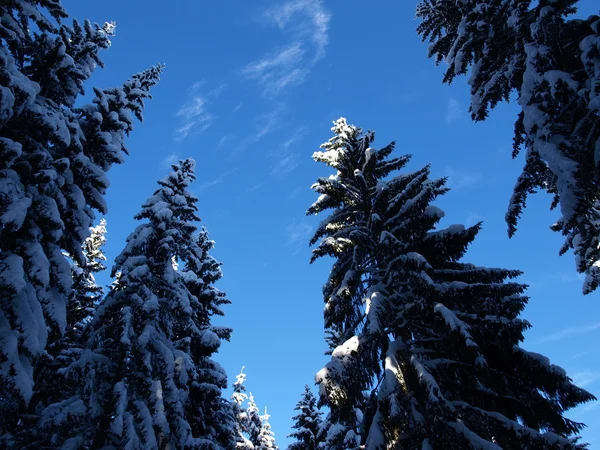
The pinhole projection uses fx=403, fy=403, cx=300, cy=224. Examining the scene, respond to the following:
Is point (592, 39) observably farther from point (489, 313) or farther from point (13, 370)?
point (13, 370)

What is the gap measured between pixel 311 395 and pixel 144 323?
1515 centimetres

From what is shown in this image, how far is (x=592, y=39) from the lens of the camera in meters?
8.38

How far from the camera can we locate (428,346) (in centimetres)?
1084

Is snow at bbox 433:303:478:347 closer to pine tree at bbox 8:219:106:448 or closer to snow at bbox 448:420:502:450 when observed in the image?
snow at bbox 448:420:502:450

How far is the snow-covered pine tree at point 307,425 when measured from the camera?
23594 mm

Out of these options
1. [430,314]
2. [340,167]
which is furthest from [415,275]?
[340,167]

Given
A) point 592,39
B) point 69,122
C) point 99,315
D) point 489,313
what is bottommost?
point 489,313

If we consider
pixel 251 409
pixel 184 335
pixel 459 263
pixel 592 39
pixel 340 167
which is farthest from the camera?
pixel 251 409

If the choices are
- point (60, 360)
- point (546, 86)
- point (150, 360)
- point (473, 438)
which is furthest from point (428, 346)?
point (60, 360)

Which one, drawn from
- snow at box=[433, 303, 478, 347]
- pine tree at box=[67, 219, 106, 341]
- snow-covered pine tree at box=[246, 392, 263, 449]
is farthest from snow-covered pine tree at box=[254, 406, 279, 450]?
snow at box=[433, 303, 478, 347]

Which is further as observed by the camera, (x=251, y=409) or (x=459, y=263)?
(x=251, y=409)

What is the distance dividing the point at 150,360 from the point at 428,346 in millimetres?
8367

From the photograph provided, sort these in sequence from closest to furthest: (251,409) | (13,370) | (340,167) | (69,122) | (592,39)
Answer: (592,39), (13,370), (69,122), (340,167), (251,409)

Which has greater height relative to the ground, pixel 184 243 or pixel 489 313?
pixel 184 243
